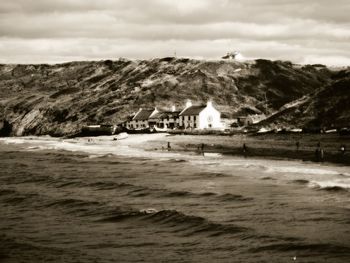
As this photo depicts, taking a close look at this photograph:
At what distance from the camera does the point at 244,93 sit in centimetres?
17325

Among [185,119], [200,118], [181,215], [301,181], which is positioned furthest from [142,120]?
[181,215]

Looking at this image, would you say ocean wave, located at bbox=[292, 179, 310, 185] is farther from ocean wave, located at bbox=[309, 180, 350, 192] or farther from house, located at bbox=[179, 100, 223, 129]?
house, located at bbox=[179, 100, 223, 129]

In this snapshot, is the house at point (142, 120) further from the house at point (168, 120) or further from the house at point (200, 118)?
the house at point (200, 118)

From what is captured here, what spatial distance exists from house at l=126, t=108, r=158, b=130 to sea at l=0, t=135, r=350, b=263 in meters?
90.9

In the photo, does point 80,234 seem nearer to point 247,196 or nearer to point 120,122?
point 247,196

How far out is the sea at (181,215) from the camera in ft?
71.7

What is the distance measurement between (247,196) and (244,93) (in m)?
142

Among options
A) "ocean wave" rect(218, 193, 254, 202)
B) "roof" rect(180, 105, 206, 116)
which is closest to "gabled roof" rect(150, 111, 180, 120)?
"roof" rect(180, 105, 206, 116)

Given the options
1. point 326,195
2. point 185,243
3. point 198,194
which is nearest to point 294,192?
point 326,195

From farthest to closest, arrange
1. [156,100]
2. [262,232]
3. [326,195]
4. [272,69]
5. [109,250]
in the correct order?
[272,69]
[156,100]
[326,195]
[262,232]
[109,250]

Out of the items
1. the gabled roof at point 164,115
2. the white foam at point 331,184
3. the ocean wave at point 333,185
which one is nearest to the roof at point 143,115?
the gabled roof at point 164,115

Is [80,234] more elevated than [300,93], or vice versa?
→ [300,93]

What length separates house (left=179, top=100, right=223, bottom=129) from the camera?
130 metres

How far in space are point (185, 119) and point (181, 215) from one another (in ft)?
342
